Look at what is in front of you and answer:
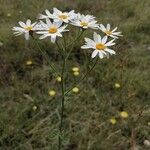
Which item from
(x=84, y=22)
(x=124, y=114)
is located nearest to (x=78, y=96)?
(x=124, y=114)

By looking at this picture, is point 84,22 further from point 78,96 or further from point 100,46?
point 78,96

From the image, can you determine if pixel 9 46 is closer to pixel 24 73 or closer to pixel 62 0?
pixel 24 73

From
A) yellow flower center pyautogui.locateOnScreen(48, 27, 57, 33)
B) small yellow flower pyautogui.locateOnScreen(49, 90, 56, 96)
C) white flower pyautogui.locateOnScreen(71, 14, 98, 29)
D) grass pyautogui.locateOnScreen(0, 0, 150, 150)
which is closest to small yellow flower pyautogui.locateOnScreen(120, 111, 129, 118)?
grass pyautogui.locateOnScreen(0, 0, 150, 150)

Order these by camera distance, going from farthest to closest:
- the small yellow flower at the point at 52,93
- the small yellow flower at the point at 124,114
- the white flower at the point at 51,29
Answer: the small yellow flower at the point at 52,93, the small yellow flower at the point at 124,114, the white flower at the point at 51,29

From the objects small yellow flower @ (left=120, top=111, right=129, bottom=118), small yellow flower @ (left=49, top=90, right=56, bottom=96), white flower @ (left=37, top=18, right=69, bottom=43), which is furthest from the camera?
small yellow flower @ (left=49, top=90, right=56, bottom=96)

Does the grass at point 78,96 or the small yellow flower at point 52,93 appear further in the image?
the small yellow flower at point 52,93

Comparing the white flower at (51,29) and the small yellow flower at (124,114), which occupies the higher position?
the white flower at (51,29)

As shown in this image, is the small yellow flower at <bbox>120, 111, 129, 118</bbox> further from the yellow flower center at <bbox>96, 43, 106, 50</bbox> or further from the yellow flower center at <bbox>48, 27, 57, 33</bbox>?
the yellow flower center at <bbox>48, 27, 57, 33</bbox>

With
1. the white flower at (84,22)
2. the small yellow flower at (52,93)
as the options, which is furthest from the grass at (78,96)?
the white flower at (84,22)

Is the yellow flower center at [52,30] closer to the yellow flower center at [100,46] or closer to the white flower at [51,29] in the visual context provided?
the white flower at [51,29]
